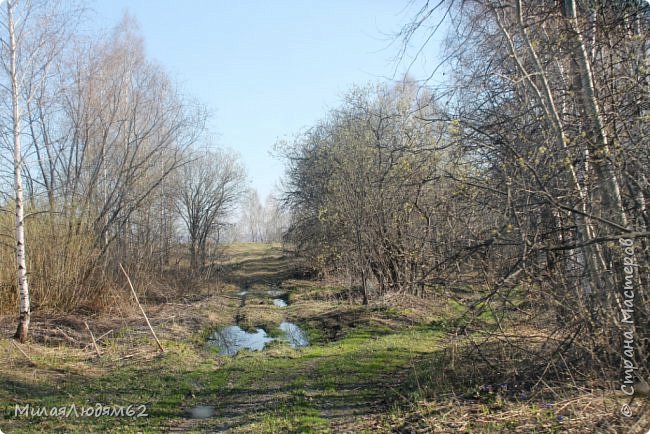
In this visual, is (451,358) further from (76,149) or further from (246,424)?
(76,149)

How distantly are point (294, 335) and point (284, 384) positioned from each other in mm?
6116

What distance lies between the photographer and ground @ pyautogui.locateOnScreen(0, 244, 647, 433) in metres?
5.25

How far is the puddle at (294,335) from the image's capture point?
42.1 feet

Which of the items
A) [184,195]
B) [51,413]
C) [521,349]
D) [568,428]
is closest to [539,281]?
[521,349]

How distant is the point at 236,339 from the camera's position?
14.0 m

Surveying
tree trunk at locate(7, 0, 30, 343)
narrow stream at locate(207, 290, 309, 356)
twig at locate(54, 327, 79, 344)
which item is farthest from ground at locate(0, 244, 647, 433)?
tree trunk at locate(7, 0, 30, 343)

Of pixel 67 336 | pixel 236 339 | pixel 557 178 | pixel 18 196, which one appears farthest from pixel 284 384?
pixel 18 196

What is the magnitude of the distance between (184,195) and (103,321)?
2011 centimetres

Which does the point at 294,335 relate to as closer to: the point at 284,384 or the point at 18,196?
the point at 284,384

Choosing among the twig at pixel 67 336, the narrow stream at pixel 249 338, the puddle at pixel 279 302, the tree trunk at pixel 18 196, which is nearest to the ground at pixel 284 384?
the twig at pixel 67 336

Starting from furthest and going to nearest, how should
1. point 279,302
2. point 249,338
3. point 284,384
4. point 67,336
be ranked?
point 279,302 < point 249,338 < point 67,336 < point 284,384

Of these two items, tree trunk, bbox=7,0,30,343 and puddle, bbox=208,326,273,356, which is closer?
tree trunk, bbox=7,0,30,343

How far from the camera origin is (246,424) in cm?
617

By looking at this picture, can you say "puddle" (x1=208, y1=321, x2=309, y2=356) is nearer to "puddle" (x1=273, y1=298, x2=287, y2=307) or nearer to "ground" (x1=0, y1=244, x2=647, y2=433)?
"ground" (x1=0, y1=244, x2=647, y2=433)
